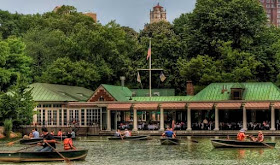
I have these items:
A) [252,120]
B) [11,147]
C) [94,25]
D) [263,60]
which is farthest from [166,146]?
[94,25]

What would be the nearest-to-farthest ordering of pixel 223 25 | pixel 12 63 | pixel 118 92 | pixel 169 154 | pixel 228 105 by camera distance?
pixel 169 154 < pixel 228 105 < pixel 118 92 < pixel 12 63 < pixel 223 25

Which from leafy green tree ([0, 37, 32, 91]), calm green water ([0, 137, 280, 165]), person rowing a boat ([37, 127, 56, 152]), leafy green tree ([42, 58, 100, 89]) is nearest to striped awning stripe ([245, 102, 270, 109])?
calm green water ([0, 137, 280, 165])

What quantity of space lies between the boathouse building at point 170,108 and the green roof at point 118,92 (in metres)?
0.17

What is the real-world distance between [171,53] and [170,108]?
834 inches

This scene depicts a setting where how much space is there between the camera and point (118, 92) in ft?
277

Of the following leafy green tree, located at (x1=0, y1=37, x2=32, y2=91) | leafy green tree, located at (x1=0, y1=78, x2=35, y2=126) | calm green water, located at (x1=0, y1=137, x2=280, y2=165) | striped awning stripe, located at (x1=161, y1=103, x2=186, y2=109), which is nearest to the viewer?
calm green water, located at (x1=0, y1=137, x2=280, y2=165)

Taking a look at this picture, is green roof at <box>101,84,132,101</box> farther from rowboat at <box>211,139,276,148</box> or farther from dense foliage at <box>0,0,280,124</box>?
rowboat at <box>211,139,276,148</box>

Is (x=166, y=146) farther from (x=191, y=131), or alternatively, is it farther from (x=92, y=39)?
(x=92, y=39)

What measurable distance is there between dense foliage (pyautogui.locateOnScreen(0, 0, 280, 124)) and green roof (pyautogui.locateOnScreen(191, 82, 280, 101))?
318 inches

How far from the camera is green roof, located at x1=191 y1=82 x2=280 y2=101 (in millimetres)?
75000

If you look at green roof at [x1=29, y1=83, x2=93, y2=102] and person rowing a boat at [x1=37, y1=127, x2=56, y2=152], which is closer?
person rowing a boat at [x1=37, y1=127, x2=56, y2=152]

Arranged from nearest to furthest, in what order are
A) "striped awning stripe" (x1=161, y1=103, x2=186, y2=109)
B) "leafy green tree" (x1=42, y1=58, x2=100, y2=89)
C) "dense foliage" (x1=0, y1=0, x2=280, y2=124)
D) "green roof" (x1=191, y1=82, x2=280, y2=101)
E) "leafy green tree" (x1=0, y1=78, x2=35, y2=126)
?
1. "leafy green tree" (x1=0, y1=78, x2=35, y2=126)
2. "green roof" (x1=191, y1=82, x2=280, y2=101)
3. "striped awning stripe" (x1=161, y1=103, x2=186, y2=109)
4. "dense foliage" (x1=0, y1=0, x2=280, y2=124)
5. "leafy green tree" (x1=42, y1=58, x2=100, y2=89)

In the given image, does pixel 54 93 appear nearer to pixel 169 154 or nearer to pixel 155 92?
pixel 155 92

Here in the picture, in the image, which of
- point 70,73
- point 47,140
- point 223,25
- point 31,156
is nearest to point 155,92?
point 70,73
